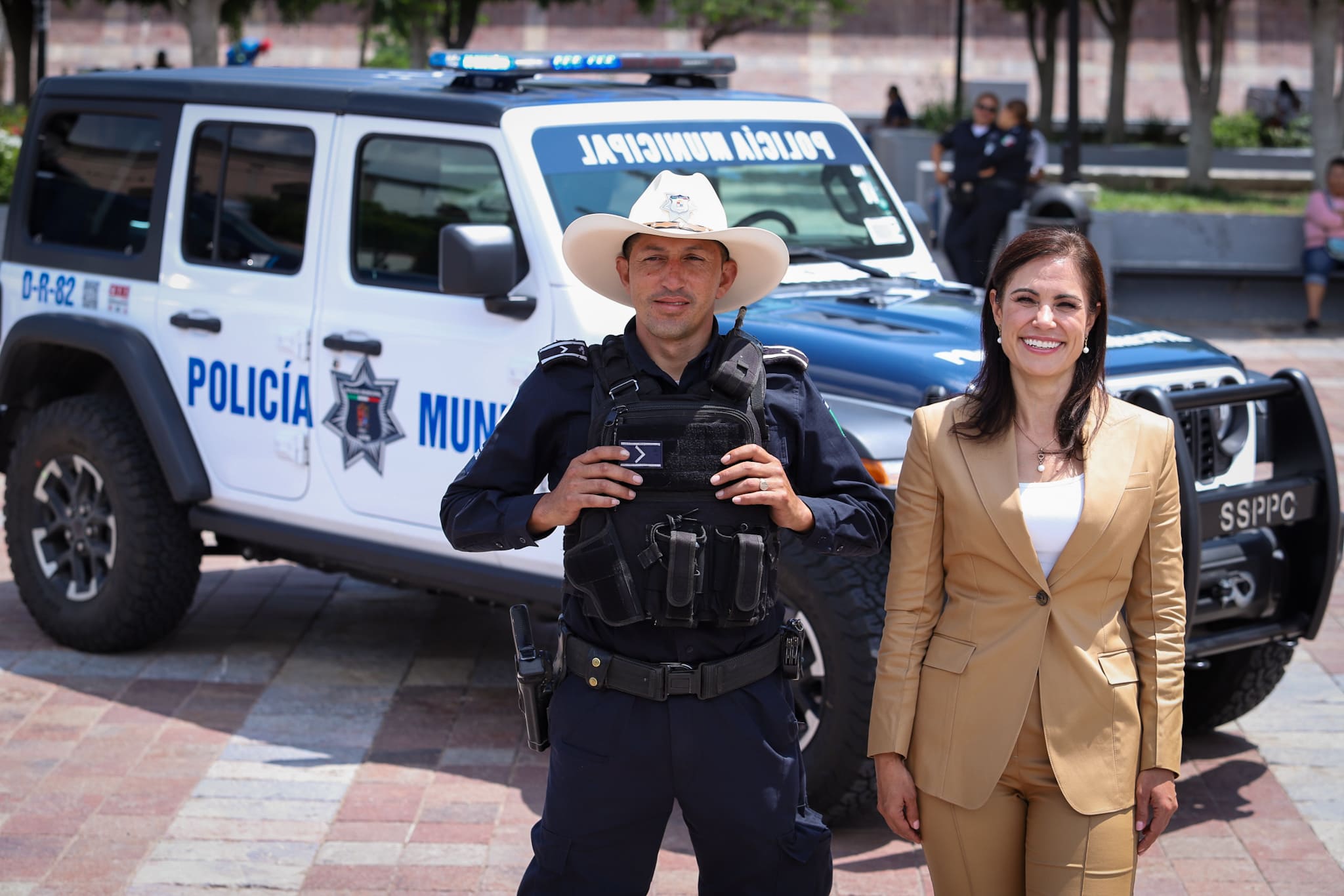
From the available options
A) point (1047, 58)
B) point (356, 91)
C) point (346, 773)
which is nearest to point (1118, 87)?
point (1047, 58)

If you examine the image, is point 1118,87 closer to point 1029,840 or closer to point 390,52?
point 390,52

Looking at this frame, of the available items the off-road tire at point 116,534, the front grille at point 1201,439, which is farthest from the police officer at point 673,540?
the off-road tire at point 116,534

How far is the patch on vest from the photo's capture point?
2.99 meters

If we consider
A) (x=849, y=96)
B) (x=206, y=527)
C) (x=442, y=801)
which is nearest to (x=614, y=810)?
(x=442, y=801)

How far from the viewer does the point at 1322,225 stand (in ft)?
46.5

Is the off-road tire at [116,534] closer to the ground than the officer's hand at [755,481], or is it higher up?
closer to the ground

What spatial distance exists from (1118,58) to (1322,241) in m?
15.8

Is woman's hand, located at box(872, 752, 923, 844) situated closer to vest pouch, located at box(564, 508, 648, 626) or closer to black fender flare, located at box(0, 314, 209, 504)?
vest pouch, located at box(564, 508, 648, 626)

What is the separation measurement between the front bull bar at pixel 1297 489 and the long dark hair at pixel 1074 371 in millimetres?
1539

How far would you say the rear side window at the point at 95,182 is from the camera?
6.20 m

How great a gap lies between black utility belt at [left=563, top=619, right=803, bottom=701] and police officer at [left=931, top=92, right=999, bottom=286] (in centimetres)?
1119

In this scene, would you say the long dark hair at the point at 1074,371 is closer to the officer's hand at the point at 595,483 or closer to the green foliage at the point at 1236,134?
the officer's hand at the point at 595,483

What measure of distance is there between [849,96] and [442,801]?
4644 cm

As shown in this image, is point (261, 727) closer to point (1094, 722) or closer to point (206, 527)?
point (206, 527)
